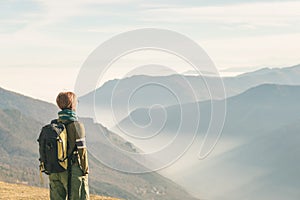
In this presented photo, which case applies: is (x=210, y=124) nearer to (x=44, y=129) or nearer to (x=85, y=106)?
(x=85, y=106)

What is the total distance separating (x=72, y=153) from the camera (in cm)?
1445

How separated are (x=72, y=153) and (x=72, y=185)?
1030mm

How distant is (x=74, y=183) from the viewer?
14648 millimetres

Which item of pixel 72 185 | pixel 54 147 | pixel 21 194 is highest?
pixel 21 194

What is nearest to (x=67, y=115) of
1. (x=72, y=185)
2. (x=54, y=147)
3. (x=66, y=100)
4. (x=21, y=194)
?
(x=66, y=100)

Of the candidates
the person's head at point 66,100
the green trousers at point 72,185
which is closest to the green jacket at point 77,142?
the green trousers at point 72,185

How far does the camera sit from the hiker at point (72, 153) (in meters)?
14.4

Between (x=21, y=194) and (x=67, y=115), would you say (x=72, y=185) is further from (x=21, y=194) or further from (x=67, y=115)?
(x=21, y=194)

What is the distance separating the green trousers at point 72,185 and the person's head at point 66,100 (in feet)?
5.99

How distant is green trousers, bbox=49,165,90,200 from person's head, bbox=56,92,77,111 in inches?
71.8

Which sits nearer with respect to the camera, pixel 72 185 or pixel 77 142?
pixel 77 142

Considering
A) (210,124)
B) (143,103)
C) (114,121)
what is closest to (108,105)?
(114,121)

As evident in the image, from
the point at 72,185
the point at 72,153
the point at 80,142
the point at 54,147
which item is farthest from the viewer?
the point at 72,185

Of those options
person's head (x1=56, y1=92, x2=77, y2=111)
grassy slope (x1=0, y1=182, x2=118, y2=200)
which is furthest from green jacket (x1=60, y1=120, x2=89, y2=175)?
grassy slope (x1=0, y1=182, x2=118, y2=200)
